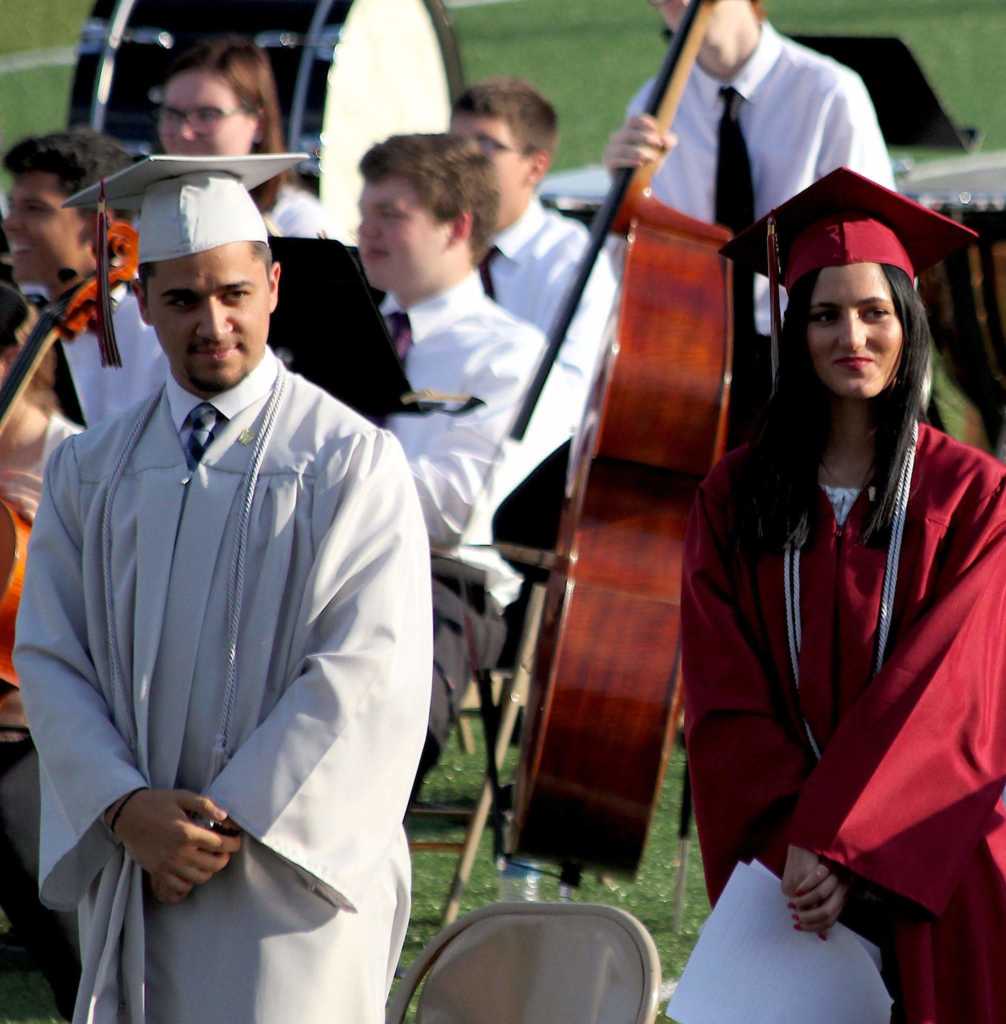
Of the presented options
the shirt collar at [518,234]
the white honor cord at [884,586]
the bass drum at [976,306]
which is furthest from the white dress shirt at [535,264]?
the white honor cord at [884,586]

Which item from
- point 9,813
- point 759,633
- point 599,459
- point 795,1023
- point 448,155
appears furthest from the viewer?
point 448,155

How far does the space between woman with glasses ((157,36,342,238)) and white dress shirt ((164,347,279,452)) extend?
9.02ft

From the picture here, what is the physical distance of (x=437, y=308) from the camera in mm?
5648

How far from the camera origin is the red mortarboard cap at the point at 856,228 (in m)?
3.66

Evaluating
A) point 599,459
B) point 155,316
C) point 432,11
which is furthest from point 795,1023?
point 432,11

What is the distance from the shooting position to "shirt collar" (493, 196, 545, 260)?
700cm

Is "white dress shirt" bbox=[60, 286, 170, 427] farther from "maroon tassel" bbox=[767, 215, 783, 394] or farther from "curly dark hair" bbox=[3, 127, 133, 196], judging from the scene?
"maroon tassel" bbox=[767, 215, 783, 394]

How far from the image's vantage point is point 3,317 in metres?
5.13

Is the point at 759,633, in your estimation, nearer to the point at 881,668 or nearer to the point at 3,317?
the point at 881,668

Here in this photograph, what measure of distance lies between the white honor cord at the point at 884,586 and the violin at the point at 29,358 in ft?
5.10

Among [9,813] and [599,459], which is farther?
[599,459]

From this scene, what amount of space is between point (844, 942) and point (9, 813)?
216 cm

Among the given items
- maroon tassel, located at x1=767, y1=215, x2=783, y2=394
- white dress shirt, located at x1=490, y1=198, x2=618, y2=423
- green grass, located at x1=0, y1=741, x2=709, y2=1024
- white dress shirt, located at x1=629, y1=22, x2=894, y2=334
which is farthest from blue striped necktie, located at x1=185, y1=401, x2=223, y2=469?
white dress shirt, located at x1=490, y1=198, x2=618, y2=423

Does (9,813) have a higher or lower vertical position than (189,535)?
lower
